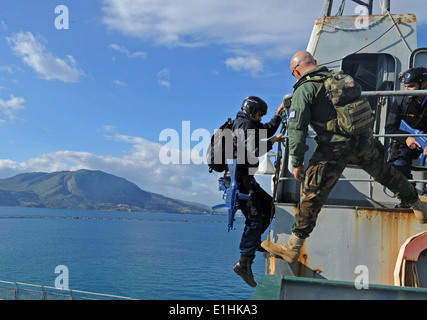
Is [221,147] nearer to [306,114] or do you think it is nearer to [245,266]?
[306,114]

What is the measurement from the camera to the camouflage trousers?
13.2 ft

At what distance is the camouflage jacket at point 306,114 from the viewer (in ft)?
12.7

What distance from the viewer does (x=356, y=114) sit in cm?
389

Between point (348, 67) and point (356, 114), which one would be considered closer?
point (356, 114)

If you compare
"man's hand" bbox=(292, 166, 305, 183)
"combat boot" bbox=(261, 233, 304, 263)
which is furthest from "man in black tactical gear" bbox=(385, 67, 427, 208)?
"man's hand" bbox=(292, 166, 305, 183)

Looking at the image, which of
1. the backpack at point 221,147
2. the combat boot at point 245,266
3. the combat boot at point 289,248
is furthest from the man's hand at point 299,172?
the combat boot at point 245,266

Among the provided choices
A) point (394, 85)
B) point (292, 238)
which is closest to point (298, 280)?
point (292, 238)

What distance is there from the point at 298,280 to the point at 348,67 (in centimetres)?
604

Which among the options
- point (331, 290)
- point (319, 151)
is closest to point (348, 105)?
point (319, 151)

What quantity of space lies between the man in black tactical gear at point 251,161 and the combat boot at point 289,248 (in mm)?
440

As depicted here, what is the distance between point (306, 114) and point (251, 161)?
1093 millimetres
